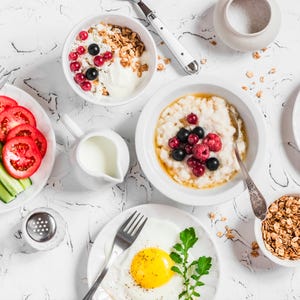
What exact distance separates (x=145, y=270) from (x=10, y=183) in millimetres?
414

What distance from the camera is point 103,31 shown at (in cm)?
172

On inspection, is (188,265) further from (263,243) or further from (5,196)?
(5,196)

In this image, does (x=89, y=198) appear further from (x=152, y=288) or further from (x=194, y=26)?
(x=194, y=26)

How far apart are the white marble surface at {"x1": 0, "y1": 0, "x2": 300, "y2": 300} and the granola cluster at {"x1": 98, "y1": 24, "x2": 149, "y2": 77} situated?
0.24 ft

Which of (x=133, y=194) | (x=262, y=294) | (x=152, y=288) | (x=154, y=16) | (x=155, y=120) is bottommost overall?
(x=262, y=294)

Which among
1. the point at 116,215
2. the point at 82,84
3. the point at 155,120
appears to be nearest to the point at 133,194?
the point at 116,215

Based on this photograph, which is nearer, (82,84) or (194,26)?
(82,84)

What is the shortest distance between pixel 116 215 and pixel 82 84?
→ 36 centimetres

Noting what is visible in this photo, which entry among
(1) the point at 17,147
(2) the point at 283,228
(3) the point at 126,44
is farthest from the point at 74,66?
(2) the point at 283,228

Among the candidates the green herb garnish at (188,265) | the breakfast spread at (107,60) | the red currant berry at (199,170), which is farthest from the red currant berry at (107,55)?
the green herb garnish at (188,265)

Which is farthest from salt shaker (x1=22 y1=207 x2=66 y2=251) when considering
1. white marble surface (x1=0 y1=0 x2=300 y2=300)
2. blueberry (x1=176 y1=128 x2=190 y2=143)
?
blueberry (x1=176 y1=128 x2=190 y2=143)

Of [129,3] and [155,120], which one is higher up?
[129,3]

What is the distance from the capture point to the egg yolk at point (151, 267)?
1736 millimetres

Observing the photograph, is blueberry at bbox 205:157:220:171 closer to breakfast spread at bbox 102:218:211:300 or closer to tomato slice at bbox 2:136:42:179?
breakfast spread at bbox 102:218:211:300
